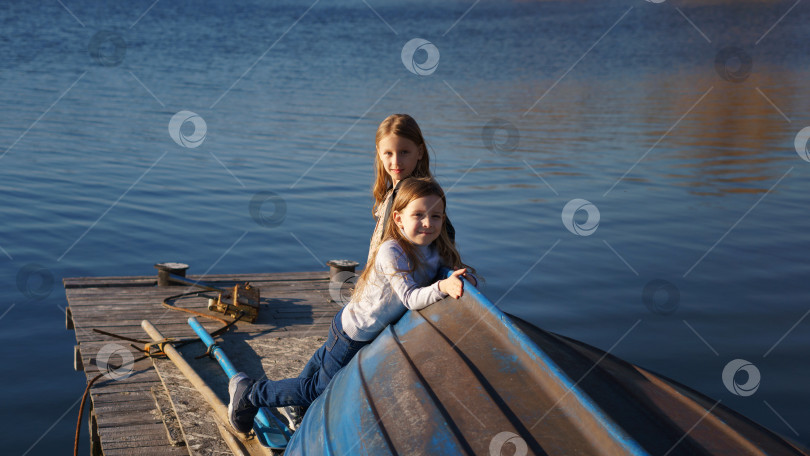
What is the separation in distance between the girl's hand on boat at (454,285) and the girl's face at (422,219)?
33 centimetres

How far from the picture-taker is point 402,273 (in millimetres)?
3611

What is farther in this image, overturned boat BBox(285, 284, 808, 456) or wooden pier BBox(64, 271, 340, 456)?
wooden pier BBox(64, 271, 340, 456)

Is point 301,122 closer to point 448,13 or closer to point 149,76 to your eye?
point 149,76

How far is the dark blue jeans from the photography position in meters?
4.05

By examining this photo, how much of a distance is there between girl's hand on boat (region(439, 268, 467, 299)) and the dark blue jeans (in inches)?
31.5

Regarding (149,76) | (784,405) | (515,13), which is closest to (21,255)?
(784,405)

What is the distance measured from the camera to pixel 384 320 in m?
3.75

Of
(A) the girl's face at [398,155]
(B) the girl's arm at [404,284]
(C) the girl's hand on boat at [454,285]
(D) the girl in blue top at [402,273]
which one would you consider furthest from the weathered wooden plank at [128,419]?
(C) the girl's hand on boat at [454,285]

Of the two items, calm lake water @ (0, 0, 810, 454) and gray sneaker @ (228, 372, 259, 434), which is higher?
calm lake water @ (0, 0, 810, 454)

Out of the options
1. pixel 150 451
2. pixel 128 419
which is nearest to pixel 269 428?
pixel 150 451

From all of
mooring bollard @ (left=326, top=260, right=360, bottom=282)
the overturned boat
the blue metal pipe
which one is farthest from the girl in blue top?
mooring bollard @ (left=326, top=260, right=360, bottom=282)

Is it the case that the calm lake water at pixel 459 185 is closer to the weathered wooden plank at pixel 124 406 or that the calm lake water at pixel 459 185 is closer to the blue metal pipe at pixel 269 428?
the weathered wooden plank at pixel 124 406

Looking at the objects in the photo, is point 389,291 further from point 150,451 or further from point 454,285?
point 150,451

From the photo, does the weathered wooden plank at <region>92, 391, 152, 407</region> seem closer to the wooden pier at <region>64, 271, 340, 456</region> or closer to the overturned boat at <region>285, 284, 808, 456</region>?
the wooden pier at <region>64, 271, 340, 456</region>
